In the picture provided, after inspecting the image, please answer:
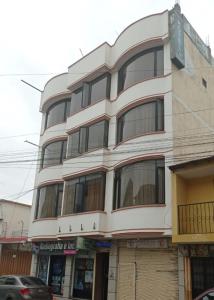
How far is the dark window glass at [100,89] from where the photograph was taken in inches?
836

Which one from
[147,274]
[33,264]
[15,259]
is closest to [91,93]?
[147,274]

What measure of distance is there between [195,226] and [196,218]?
321mm

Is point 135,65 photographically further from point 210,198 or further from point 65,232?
point 65,232

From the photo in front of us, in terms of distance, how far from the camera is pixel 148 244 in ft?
54.6

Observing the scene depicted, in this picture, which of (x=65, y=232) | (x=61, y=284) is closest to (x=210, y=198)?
(x=65, y=232)

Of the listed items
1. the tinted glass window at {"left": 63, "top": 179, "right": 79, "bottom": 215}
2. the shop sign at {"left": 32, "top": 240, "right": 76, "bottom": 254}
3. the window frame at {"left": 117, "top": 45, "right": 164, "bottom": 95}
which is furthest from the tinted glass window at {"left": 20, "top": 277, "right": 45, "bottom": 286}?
the window frame at {"left": 117, "top": 45, "right": 164, "bottom": 95}

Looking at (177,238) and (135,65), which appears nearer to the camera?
(177,238)

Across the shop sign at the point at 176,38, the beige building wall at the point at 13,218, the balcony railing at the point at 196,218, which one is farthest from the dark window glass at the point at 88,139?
the beige building wall at the point at 13,218

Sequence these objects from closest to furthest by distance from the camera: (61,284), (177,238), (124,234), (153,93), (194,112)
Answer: (177,238), (124,234), (153,93), (194,112), (61,284)

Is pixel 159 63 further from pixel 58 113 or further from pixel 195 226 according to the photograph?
pixel 58 113

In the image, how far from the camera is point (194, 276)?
1480 cm

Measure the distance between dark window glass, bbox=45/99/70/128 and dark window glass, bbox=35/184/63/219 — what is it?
4638 mm

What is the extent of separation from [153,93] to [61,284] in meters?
12.3

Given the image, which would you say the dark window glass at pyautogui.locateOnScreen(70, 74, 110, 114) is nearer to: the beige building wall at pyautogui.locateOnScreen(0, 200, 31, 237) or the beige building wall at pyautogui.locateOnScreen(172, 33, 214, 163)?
the beige building wall at pyautogui.locateOnScreen(172, 33, 214, 163)
